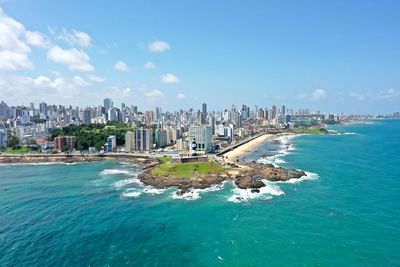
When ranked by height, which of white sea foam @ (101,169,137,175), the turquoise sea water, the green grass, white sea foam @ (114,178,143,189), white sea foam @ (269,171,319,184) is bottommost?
the turquoise sea water

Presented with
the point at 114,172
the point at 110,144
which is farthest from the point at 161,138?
the point at 114,172

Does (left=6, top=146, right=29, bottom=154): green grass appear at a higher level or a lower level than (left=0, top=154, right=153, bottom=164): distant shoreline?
higher

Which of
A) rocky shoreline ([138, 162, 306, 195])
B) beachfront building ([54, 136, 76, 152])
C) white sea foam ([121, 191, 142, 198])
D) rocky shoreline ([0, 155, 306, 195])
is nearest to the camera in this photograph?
white sea foam ([121, 191, 142, 198])

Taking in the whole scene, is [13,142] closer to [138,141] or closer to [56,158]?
[56,158]

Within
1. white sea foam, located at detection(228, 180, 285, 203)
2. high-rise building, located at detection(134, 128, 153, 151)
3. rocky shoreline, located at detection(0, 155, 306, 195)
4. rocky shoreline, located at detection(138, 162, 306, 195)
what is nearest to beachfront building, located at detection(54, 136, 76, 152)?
high-rise building, located at detection(134, 128, 153, 151)

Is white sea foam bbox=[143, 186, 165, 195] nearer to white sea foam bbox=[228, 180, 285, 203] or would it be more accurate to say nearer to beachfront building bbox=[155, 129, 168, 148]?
white sea foam bbox=[228, 180, 285, 203]

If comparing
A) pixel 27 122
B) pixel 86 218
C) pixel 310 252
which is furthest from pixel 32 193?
pixel 27 122

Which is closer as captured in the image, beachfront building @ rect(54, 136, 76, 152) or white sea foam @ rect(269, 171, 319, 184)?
white sea foam @ rect(269, 171, 319, 184)

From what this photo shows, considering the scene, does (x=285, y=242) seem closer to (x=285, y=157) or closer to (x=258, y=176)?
(x=258, y=176)
